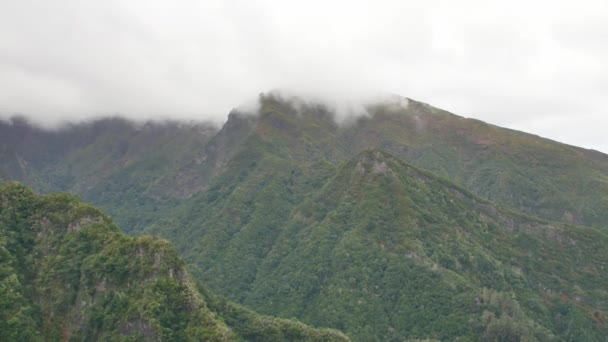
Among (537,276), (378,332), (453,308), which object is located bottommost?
(378,332)

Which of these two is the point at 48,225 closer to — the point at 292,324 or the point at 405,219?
the point at 292,324

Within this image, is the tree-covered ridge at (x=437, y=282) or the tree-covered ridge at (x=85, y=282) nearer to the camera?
the tree-covered ridge at (x=85, y=282)

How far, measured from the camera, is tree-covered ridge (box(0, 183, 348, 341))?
3546 inches

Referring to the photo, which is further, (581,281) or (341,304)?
(581,281)

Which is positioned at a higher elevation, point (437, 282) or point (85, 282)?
point (437, 282)

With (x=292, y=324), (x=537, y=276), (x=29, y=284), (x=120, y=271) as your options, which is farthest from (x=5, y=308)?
(x=537, y=276)

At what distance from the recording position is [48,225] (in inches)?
4178

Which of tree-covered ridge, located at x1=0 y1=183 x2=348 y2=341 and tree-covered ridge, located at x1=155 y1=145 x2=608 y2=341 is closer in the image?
tree-covered ridge, located at x1=0 y1=183 x2=348 y2=341

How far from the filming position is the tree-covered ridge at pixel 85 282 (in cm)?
9006

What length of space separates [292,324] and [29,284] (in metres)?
57.0

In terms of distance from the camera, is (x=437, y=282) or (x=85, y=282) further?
(x=437, y=282)

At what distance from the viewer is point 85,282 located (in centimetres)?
9669

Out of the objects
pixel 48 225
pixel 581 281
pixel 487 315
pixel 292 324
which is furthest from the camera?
pixel 581 281

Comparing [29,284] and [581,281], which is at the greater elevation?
[581,281]
